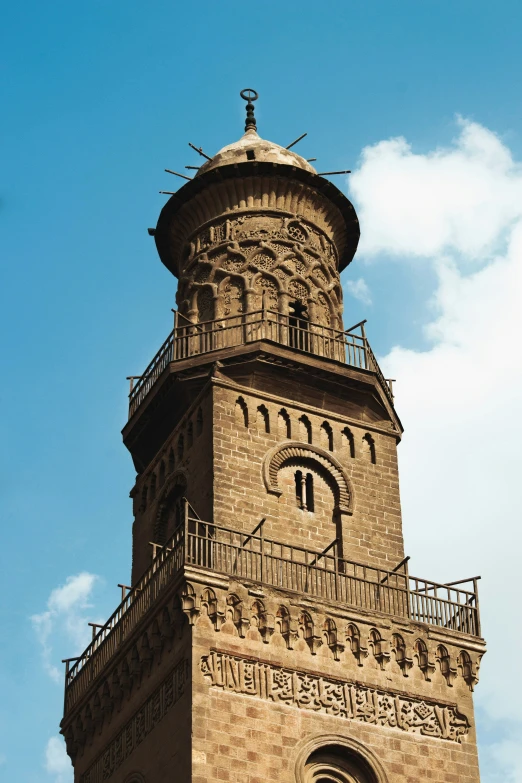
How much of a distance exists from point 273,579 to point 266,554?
0.55 meters

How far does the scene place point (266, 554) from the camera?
35250 mm

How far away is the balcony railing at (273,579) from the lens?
34.9 meters

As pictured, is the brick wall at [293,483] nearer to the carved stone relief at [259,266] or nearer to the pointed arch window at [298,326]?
the pointed arch window at [298,326]

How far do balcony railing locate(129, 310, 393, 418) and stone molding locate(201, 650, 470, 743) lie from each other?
870 cm

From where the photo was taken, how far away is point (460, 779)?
3462 centimetres

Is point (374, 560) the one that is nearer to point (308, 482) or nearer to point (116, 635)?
point (308, 482)

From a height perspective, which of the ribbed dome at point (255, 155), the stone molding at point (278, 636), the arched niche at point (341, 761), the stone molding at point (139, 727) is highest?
the ribbed dome at point (255, 155)

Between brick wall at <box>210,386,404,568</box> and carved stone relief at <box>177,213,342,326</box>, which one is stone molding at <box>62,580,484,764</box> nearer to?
brick wall at <box>210,386,404,568</box>

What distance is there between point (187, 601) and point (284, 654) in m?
2.36

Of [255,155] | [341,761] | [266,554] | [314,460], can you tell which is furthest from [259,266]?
[341,761]

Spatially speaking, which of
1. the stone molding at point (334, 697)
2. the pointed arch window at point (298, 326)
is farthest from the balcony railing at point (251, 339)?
the stone molding at point (334, 697)

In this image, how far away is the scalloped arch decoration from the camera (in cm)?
3781

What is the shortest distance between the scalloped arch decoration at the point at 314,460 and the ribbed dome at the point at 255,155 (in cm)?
865

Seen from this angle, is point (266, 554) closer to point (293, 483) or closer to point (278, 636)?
point (278, 636)
